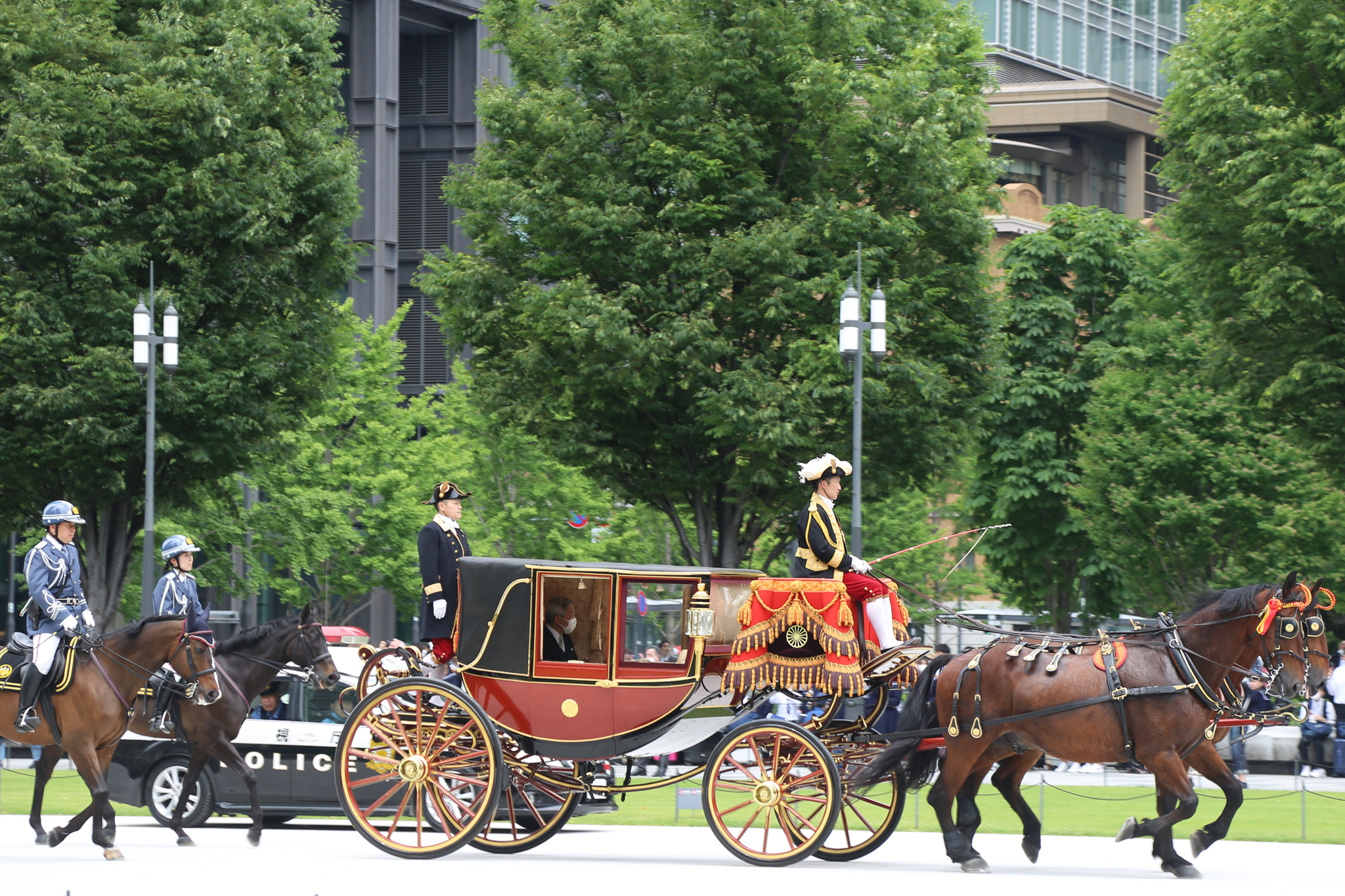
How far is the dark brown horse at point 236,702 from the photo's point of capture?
45.1 feet

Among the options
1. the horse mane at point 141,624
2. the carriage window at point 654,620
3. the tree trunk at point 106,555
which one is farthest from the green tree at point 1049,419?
the horse mane at point 141,624

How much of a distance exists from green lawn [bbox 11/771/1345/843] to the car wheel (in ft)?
6.27

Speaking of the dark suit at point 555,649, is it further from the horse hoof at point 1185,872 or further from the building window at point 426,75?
the building window at point 426,75

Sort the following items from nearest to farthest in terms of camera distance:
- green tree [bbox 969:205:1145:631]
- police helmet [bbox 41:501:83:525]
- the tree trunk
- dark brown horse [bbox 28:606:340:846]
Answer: police helmet [bbox 41:501:83:525] < dark brown horse [bbox 28:606:340:846] < the tree trunk < green tree [bbox 969:205:1145:631]

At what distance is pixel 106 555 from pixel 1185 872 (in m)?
19.8

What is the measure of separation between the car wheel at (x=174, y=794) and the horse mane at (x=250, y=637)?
141 centimetres

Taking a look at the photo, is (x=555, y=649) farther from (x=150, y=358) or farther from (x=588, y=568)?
(x=150, y=358)

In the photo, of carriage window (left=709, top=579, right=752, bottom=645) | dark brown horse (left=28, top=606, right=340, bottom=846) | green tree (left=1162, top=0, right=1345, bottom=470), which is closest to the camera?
carriage window (left=709, top=579, right=752, bottom=645)

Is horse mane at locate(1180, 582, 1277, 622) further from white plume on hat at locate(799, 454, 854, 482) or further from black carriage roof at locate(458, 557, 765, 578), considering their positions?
black carriage roof at locate(458, 557, 765, 578)

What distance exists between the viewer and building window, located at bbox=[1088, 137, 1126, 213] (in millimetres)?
64250

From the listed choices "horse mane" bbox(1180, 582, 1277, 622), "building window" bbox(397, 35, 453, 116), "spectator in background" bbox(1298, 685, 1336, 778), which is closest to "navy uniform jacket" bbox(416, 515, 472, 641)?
"horse mane" bbox(1180, 582, 1277, 622)

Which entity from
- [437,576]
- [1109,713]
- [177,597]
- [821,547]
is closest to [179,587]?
[177,597]

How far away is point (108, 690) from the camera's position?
1304 cm

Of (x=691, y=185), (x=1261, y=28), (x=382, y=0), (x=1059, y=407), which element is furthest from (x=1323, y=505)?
(x=382, y=0)
